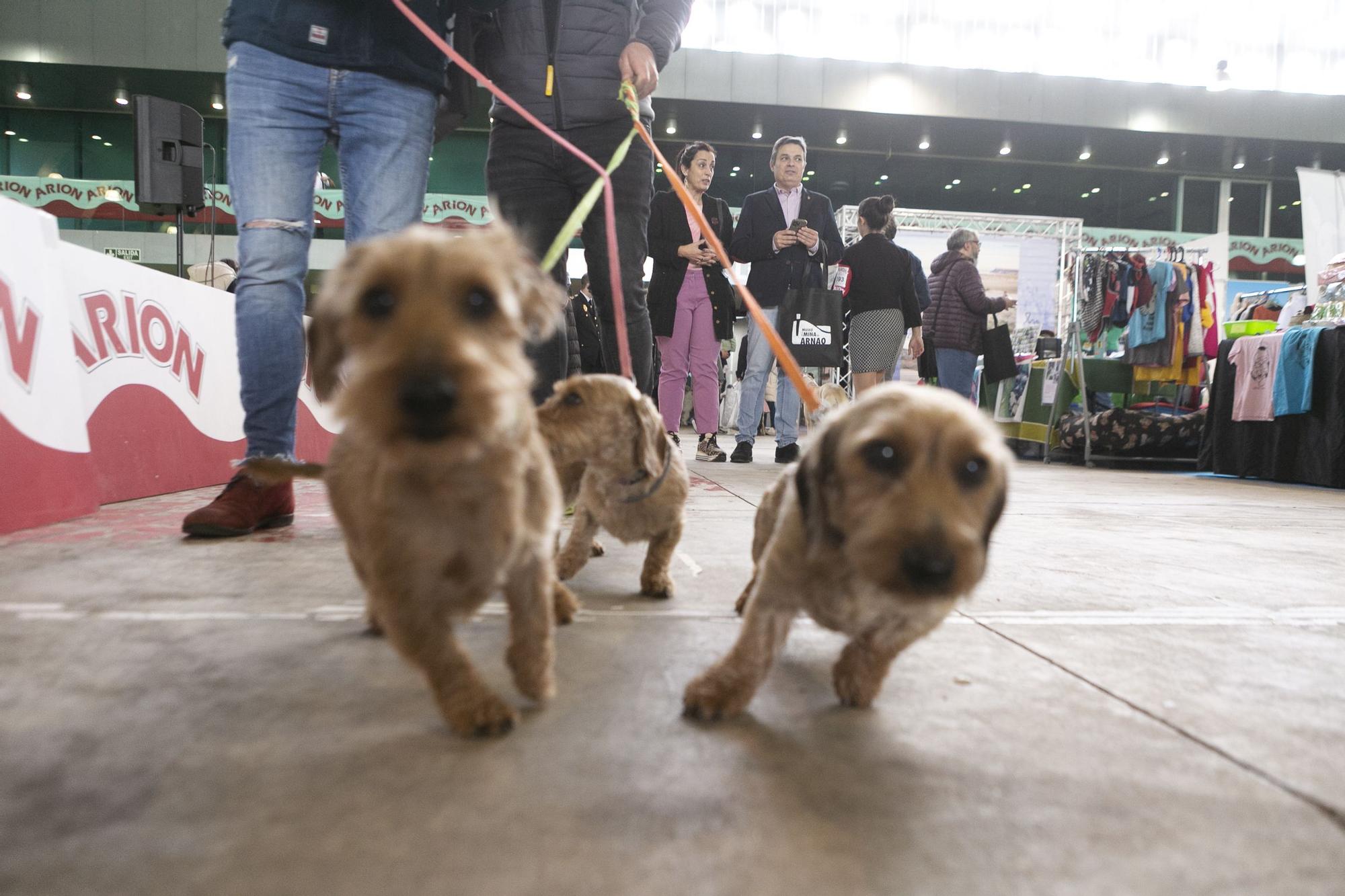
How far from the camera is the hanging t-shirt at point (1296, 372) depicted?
679 centimetres

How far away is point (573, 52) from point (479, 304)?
218 centimetres

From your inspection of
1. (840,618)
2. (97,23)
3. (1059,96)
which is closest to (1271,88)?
(1059,96)

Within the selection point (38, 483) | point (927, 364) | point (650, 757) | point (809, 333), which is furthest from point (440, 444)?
point (927, 364)

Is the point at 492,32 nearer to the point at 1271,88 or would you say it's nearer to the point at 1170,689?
the point at 1170,689

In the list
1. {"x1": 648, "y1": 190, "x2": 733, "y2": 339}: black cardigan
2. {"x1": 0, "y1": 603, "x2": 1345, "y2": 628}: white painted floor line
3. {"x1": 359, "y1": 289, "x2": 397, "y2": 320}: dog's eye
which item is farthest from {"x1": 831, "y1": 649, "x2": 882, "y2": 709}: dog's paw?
{"x1": 648, "y1": 190, "x2": 733, "y2": 339}: black cardigan

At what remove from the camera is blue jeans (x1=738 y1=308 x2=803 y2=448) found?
22.6ft

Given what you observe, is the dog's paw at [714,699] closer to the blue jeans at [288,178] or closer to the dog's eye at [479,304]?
the dog's eye at [479,304]

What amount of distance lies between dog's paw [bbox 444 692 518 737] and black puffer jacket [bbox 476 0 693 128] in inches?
93.6

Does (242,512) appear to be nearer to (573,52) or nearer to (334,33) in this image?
(334,33)

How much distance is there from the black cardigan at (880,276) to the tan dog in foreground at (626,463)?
16.1ft

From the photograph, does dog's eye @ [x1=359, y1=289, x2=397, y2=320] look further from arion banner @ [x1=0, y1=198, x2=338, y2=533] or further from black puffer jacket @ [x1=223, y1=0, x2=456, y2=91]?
black puffer jacket @ [x1=223, y1=0, x2=456, y2=91]

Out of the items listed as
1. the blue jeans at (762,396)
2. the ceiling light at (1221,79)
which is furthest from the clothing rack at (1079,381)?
the ceiling light at (1221,79)

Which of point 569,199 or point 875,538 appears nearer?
point 875,538

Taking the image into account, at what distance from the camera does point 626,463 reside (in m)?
2.28
